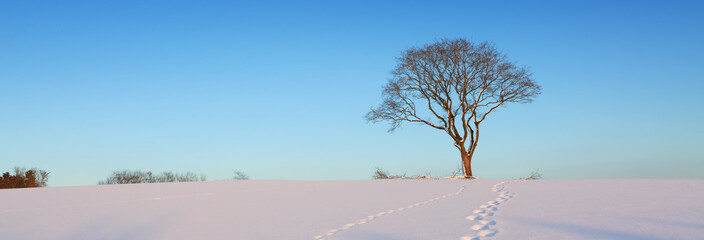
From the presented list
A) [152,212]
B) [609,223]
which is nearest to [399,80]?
[152,212]

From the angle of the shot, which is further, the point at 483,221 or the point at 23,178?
the point at 23,178

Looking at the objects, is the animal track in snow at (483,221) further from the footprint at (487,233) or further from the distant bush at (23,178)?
the distant bush at (23,178)

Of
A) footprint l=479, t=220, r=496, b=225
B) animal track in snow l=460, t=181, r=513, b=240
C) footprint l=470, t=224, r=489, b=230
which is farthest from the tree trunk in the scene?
footprint l=470, t=224, r=489, b=230

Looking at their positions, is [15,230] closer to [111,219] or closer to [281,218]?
[111,219]

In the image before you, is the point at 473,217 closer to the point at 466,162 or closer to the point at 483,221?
the point at 483,221

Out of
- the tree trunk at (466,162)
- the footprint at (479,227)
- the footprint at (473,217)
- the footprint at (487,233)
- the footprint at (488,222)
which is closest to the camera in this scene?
the footprint at (487,233)

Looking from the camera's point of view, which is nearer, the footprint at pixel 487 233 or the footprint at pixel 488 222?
the footprint at pixel 487 233

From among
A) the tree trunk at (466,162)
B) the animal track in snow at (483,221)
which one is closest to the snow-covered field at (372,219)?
the animal track in snow at (483,221)

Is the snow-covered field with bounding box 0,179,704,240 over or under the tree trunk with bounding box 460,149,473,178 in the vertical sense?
under

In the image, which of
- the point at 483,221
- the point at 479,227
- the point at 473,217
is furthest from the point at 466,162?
the point at 479,227

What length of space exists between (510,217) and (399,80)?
16.3 meters

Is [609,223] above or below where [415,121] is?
below

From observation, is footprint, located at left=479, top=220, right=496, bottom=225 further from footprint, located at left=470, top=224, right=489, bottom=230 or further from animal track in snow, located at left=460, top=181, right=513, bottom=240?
footprint, located at left=470, top=224, right=489, bottom=230

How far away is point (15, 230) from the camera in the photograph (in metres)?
6.57
